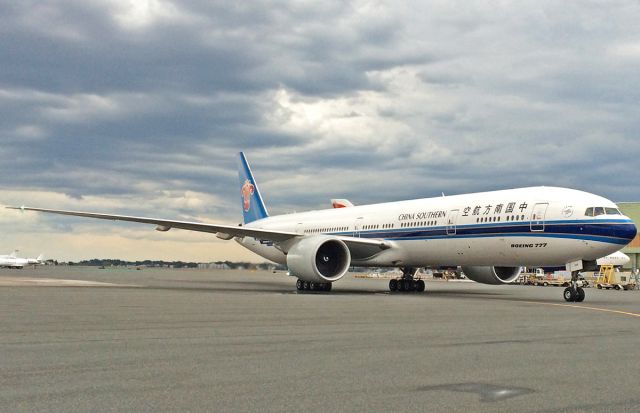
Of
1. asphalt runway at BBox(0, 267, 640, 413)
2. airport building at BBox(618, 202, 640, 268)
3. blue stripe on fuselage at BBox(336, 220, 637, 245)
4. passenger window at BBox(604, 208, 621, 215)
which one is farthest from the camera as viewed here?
airport building at BBox(618, 202, 640, 268)

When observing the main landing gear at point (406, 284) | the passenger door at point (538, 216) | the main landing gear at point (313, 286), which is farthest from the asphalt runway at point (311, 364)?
the main landing gear at point (406, 284)

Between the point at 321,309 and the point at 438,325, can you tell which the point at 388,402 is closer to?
the point at 438,325

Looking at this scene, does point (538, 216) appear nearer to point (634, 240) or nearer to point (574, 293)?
point (574, 293)

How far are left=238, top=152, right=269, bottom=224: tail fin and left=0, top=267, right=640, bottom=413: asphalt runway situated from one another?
28.7 metres

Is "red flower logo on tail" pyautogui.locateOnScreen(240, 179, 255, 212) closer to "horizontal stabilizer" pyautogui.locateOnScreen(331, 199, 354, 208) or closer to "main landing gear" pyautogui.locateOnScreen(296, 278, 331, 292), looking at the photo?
"horizontal stabilizer" pyautogui.locateOnScreen(331, 199, 354, 208)

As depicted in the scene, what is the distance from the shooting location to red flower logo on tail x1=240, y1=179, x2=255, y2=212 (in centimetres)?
4344

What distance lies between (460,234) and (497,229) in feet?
5.71

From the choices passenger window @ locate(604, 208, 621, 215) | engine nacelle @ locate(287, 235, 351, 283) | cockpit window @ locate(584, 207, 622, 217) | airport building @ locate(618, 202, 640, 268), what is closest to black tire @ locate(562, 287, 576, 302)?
cockpit window @ locate(584, 207, 622, 217)

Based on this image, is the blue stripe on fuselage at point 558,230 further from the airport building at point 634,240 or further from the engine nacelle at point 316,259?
the airport building at point 634,240

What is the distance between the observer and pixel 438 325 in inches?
505

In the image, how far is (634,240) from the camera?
66875 millimetres

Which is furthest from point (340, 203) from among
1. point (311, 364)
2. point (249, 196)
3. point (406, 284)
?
point (311, 364)

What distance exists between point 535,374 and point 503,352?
1.82m

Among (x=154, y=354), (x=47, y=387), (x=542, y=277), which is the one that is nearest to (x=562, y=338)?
(x=154, y=354)
